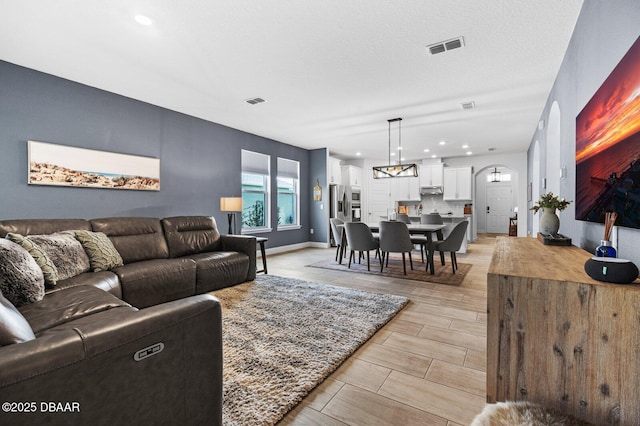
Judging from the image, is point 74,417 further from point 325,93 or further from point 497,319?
point 325,93

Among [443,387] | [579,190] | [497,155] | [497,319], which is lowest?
[443,387]

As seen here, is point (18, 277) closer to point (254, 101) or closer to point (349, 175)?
point (254, 101)

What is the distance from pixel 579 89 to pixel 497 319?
84.2 inches

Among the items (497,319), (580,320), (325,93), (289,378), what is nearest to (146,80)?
(325,93)

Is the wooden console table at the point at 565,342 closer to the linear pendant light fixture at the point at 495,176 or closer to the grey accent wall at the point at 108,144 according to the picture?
the grey accent wall at the point at 108,144

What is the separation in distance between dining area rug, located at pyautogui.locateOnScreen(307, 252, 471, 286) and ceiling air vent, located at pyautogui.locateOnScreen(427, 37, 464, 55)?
290 centimetres

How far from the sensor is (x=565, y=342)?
1.22m

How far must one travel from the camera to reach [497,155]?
8.43 m

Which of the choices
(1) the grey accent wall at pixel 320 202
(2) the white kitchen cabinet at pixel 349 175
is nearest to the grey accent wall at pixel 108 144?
(1) the grey accent wall at pixel 320 202

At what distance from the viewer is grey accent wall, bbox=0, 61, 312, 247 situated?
3.21 metres

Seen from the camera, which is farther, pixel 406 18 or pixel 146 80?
pixel 146 80

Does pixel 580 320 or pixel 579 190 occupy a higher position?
pixel 579 190

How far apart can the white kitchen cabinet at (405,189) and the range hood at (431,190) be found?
7.9 inches

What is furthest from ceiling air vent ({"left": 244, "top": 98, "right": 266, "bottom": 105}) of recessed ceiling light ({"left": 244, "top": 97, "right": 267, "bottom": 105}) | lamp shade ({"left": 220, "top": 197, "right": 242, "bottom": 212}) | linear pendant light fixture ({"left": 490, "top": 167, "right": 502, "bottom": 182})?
linear pendant light fixture ({"left": 490, "top": 167, "right": 502, "bottom": 182})
